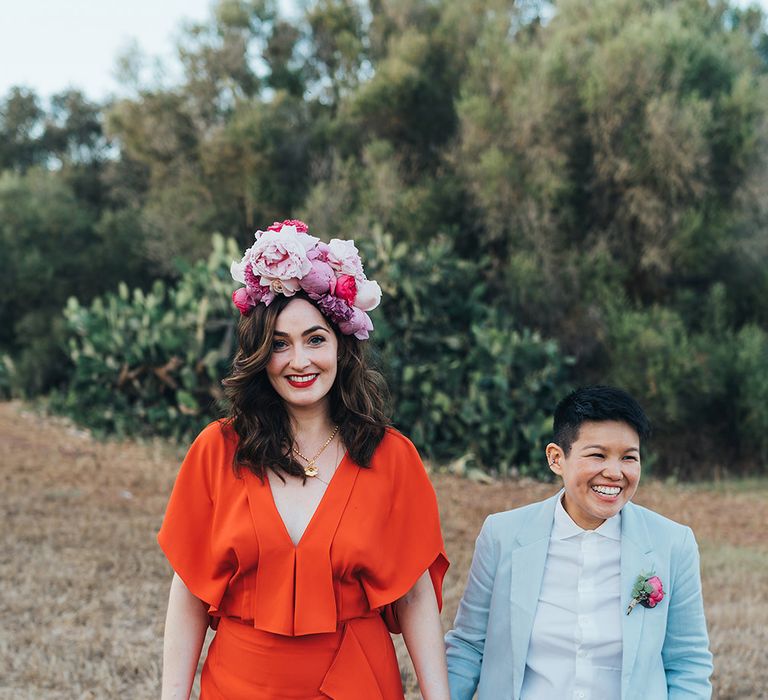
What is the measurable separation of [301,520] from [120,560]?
383 cm

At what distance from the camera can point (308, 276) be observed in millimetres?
2010

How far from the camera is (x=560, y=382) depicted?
9.09m

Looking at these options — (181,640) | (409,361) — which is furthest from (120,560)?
(409,361)

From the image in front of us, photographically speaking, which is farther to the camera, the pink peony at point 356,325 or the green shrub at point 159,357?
the green shrub at point 159,357

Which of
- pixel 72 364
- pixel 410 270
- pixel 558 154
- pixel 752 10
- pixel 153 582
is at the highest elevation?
pixel 752 10

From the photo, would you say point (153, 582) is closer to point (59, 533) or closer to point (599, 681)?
point (59, 533)

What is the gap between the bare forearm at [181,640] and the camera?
1.97 m

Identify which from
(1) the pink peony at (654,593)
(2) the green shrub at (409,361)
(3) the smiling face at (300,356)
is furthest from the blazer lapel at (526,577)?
(2) the green shrub at (409,361)

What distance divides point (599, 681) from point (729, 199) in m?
8.53

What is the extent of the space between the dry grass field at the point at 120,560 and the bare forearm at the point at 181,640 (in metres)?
1.79

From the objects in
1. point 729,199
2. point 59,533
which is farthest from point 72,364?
point 729,199

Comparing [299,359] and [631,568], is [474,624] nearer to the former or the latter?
[631,568]

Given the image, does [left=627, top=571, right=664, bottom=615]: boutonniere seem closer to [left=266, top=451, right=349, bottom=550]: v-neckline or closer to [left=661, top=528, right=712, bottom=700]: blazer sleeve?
[left=661, top=528, right=712, bottom=700]: blazer sleeve

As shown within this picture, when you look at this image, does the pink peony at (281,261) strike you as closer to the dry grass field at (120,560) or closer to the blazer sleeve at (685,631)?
the blazer sleeve at (685,631)
